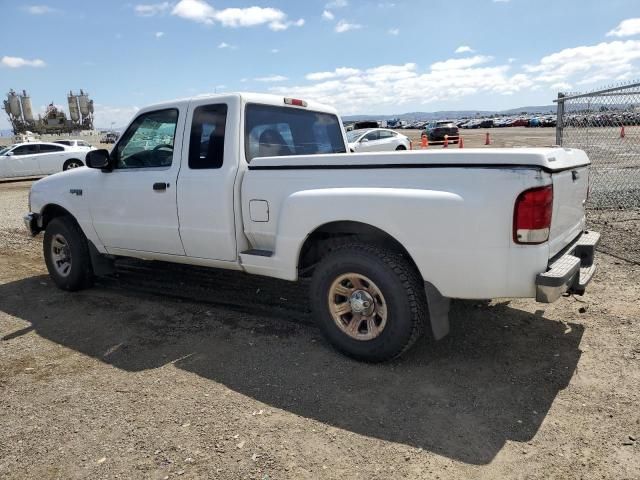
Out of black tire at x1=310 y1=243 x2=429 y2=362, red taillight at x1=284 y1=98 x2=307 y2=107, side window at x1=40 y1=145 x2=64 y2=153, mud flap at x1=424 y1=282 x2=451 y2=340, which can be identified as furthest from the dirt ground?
side window at x1=40 y1=145 x2=64 y2=153

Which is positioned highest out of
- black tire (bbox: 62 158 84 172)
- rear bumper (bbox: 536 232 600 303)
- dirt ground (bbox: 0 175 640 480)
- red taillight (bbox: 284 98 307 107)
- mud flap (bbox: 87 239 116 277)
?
red taillight (bbox: 284 98 307 107)

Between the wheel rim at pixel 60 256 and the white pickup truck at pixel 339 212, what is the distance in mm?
487

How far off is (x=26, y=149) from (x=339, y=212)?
21.2 metres

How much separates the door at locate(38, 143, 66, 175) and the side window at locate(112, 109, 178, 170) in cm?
1798

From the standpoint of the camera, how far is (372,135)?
64.1 feet

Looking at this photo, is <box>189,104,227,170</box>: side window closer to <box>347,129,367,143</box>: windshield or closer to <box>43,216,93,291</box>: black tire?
<box>43,216,93,291</box>: black tire

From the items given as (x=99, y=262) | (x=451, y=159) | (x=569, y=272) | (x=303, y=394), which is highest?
(x=451, y=159)

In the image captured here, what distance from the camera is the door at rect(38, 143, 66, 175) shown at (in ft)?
67.2

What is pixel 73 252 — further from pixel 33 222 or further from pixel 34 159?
pixel 34 159

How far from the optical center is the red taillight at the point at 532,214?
2.83 metres

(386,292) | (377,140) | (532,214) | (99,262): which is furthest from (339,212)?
(377,140)

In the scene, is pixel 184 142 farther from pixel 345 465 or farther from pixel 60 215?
pixel 345 465

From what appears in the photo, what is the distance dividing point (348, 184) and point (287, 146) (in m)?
1.32

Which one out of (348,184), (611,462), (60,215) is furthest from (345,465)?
(60,215)
